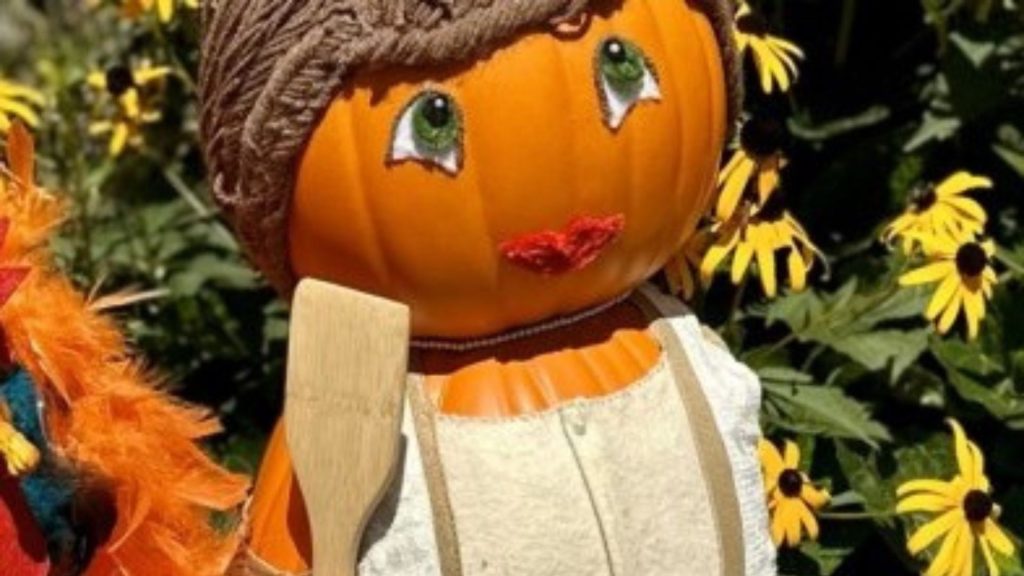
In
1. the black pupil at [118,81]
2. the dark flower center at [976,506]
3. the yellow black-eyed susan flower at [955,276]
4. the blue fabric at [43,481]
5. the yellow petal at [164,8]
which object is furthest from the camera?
the black pupil at [118,81]

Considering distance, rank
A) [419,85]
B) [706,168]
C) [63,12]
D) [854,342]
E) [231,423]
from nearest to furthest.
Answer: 1. [419,85]
2. [706,168]
3. [854,342]
4. [231,423]
5. [63,12]

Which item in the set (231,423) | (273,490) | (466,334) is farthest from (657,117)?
(231,423)

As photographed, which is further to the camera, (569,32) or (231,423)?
(231,423)

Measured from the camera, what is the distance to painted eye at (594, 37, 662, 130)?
64.6 inches

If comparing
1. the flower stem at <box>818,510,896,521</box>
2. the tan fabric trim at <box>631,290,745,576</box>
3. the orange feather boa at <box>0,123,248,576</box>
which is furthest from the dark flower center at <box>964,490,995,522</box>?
the orange feather boa at <box>0,123,248,576</box>

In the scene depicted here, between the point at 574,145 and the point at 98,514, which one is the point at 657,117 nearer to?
the point at 574,145

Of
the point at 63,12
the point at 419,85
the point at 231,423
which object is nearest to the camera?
the point at 419,85

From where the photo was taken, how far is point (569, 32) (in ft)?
5.35

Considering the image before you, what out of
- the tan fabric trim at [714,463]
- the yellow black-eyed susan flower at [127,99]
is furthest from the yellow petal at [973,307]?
the yellow black-eyed susan flower at [127,99]

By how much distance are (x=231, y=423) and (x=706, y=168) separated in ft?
3.12

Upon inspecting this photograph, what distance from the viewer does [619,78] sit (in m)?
1.64

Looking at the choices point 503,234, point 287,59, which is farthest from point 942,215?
point 287,59

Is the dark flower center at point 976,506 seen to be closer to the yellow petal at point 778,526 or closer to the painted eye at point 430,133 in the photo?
the yellow petal at point 778,526

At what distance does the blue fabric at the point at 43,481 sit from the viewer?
5.18ft
